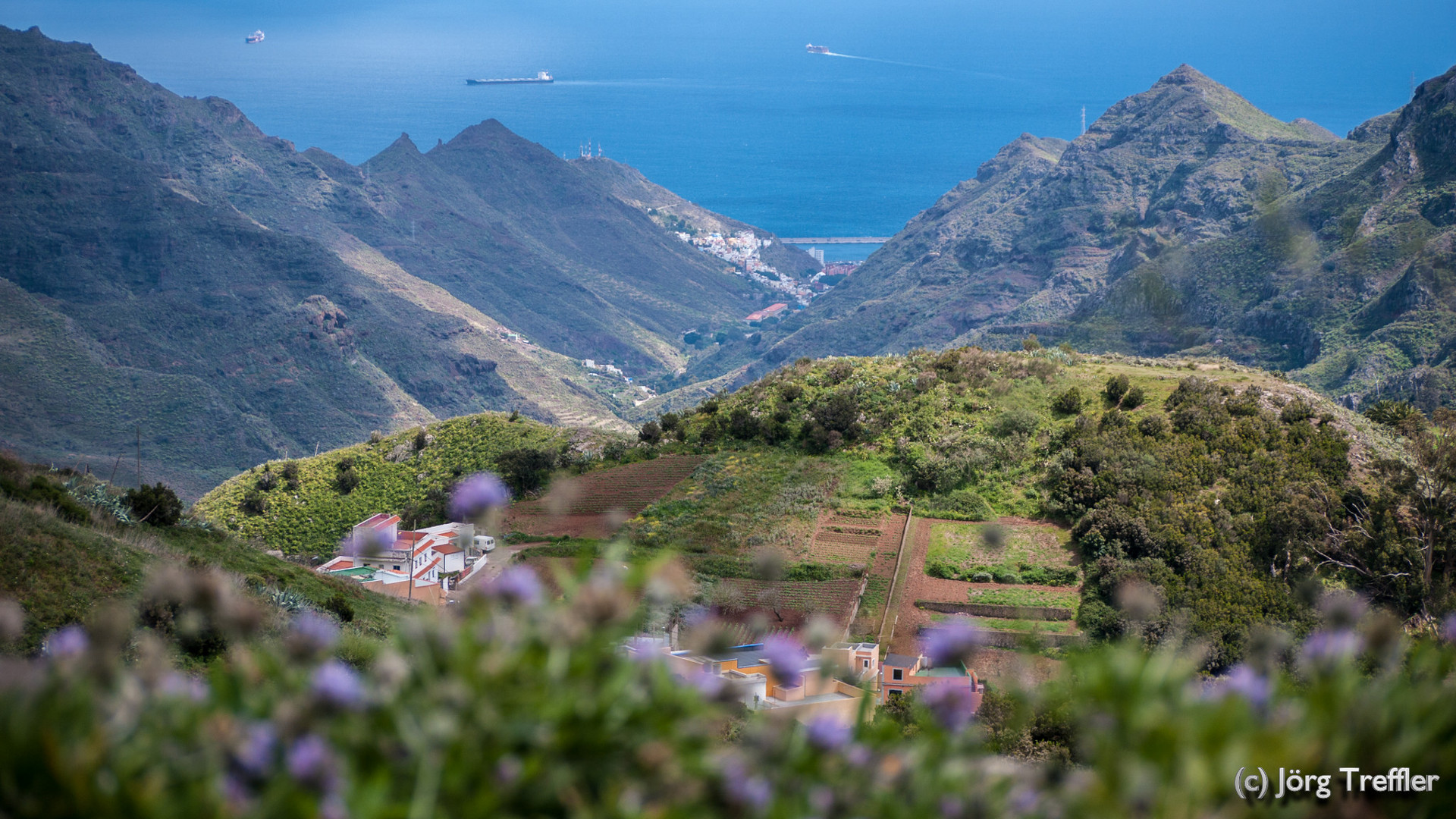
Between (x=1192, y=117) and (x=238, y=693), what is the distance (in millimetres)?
107886

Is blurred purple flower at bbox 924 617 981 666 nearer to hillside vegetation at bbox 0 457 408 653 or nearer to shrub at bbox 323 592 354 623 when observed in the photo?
hillside vegetation at bbox 0 457 408 653

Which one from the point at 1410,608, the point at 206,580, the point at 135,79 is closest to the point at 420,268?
the point at 135,79

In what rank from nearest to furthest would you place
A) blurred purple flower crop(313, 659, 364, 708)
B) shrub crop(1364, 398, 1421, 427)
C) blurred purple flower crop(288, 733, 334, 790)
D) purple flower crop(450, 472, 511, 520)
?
blurred purple flower crop(288, 733, 334, 790), blurred purple flower crop(313, 659, 364, 708), purple flower crop(450, 472, 511, 520), shrub crop(1364, 398, 1421, 427)

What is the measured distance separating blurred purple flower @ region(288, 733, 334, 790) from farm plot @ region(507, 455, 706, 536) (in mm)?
17973

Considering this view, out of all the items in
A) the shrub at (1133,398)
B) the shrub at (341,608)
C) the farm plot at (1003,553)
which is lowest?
the farm plot at (1003,553)

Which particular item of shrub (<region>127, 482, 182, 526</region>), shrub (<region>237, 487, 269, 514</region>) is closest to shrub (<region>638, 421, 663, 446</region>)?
shrub (<region>237, 487, 269, 514</region>)

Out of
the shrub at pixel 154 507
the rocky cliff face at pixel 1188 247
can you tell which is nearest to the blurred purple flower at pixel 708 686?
the shrub at pixel 154 507

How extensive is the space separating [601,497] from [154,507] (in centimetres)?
1006

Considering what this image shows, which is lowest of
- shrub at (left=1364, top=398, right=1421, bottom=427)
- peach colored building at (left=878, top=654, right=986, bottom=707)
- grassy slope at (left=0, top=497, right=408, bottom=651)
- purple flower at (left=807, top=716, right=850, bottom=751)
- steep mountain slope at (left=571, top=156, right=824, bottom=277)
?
peach colored building at (left=878, top=654, right=986, bottom=707)

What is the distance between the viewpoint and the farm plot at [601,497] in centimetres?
2086

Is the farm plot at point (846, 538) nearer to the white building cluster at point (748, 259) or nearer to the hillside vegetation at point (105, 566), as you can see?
the hillside vegetation at point (105, 566)

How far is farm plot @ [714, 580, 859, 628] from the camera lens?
54.6 ft

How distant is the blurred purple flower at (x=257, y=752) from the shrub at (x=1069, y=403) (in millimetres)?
22789

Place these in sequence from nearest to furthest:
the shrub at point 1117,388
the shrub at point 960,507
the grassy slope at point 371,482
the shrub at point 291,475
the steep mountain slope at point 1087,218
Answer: the shrub at point 960,507
the shrub at point 1117,388
the grassy slope at point 371,482
the shrub at point 291,475
the steep mountain slope at point 1087,218
